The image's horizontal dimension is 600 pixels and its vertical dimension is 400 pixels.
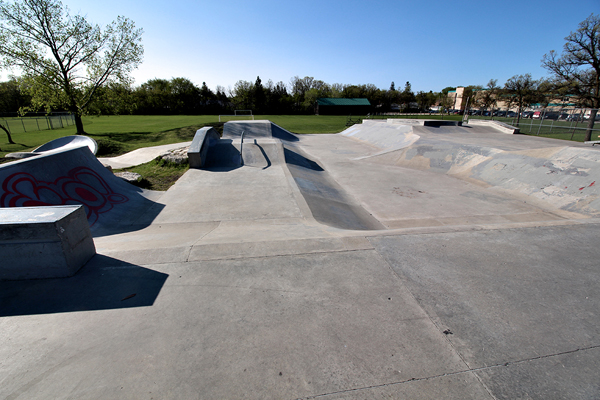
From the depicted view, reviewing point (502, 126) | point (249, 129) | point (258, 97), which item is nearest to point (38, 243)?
point (249, 129)

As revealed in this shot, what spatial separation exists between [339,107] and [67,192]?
75.6 meters

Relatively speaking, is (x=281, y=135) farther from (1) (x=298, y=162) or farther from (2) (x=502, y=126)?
(2) (x=502, y=126)

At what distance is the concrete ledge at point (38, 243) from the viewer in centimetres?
294

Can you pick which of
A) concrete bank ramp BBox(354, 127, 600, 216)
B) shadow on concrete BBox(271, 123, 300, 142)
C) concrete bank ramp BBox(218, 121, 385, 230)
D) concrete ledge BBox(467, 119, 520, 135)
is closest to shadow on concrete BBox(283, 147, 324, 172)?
concrete bank ramp BBox(218, 121, 385, 230)

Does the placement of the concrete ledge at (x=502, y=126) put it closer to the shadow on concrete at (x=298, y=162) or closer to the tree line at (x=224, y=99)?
the shadow on concrete at (x=298, y=162)

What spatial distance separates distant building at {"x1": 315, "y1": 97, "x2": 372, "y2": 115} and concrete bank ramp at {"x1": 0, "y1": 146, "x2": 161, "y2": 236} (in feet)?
236

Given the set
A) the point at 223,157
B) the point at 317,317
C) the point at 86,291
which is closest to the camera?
the point at 317,317

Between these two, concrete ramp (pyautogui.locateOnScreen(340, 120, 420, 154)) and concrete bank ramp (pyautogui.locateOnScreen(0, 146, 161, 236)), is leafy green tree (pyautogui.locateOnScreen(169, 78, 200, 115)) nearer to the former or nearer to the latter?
concrete ramp (pyautogui.locateOnScreen(340, 120, 420, 154))

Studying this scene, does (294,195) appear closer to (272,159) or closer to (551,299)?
(272,159)

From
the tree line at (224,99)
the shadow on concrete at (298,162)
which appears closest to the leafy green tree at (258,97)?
the tree line at (224,99)

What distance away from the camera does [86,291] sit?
295 centimetres

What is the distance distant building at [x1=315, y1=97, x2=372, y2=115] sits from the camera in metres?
75.4

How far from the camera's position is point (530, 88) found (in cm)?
3238

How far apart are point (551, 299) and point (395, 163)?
43.6 feet
